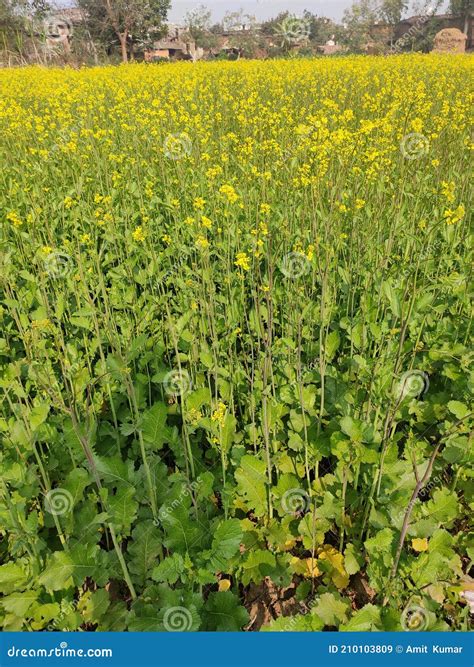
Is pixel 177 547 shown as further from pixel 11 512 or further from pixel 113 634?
pixel 11 512

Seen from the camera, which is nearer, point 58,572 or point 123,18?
point 58,572

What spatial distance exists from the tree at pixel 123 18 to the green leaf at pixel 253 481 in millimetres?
30551

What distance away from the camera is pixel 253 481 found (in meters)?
2.24

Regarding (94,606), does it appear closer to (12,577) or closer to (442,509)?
(12,577)

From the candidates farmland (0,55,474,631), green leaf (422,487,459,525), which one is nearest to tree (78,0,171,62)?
farmland (0,55,474,631)

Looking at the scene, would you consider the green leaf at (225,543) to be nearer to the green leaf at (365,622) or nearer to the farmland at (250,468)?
the farmland at (250,468)

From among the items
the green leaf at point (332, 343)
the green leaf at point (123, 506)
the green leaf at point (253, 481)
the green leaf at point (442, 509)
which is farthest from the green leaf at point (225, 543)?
the green leaf at point (332, 343)

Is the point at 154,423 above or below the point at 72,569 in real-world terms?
above

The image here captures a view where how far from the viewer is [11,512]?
1894mm

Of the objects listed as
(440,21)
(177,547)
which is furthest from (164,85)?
(440,21)

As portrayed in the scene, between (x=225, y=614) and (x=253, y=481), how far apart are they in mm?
577

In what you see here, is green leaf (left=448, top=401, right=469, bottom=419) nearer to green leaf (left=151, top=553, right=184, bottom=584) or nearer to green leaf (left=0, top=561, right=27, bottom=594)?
green leaf (left=151, top=553, right=184, bottom=584)

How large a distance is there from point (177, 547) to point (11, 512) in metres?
0.70

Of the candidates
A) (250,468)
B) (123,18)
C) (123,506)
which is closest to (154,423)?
(123,506)
